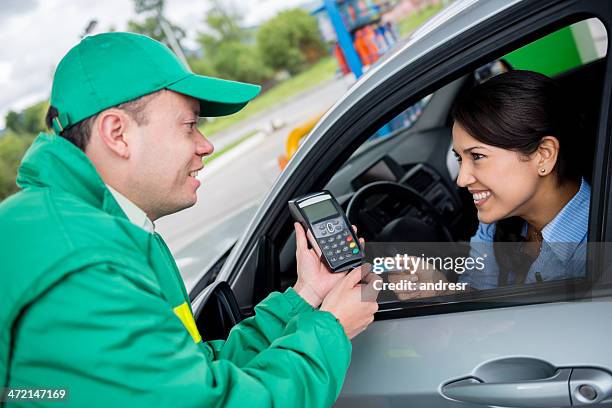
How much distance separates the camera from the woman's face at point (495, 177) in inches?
58.3

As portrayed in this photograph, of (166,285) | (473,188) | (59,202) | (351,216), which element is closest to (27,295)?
(59,202)

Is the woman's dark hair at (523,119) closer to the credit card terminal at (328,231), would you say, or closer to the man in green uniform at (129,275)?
the credit card terminal at (328,231)

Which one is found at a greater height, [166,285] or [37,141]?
[37,141]

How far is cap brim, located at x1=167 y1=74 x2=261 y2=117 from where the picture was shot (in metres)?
1.25

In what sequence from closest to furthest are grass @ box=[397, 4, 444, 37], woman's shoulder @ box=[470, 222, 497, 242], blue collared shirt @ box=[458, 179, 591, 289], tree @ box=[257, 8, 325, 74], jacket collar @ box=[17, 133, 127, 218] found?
jacket collar @ box=[17, 133, 127, 218]
blue collared shirt @ box=[458, 179, 591, 289]
woman's shoulder @ box=[470, 222, 497, 242]
grass @ box=[397, 4, 444, 37]
tree @ box=[257, 8, 325, 74]

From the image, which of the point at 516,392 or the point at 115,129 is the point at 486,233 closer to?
the point at 516,392

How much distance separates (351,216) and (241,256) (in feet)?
1.66

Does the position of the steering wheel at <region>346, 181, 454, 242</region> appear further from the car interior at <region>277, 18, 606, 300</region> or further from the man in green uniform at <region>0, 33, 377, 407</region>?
the man in green uniform at <region>0, 33, 377, 407</region>

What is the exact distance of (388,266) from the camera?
160cm

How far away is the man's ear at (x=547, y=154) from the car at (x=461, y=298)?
79 mm

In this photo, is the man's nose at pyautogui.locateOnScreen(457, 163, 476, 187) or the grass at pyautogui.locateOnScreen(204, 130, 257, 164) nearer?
the man's nose at pyautogui.locateOnScreen(457, 163, 476, 187)

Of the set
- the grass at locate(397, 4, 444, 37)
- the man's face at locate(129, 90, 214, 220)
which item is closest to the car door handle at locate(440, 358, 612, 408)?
the man's face at locate(129, 90, 214, 220)

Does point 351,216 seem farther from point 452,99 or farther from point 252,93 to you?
point 452,99

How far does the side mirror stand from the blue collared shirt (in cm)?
67
